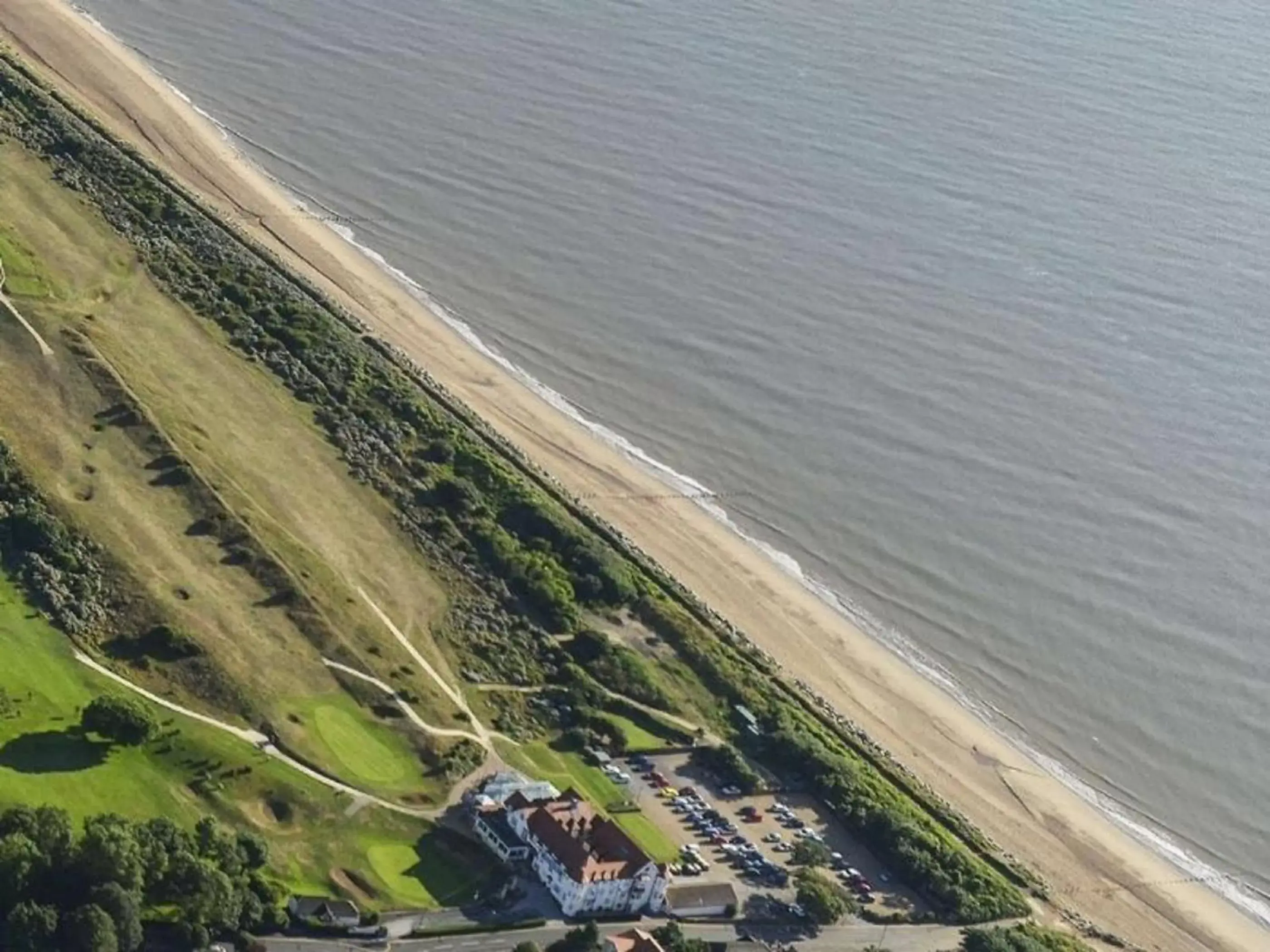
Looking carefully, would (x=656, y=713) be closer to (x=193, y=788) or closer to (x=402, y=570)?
(x=402, y=570)

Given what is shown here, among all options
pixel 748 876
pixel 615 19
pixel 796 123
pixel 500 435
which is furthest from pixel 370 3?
pixel 748 876

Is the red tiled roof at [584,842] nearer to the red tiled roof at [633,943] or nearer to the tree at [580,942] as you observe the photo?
the tree at [580,942]

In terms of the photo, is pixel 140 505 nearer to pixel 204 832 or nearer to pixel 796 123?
pixel 204 832

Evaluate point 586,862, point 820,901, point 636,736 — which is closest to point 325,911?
point 586,862

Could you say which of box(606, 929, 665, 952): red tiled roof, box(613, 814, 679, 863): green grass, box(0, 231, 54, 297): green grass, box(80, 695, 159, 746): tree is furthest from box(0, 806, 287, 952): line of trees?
box(0, 231, 54, 297): green grass

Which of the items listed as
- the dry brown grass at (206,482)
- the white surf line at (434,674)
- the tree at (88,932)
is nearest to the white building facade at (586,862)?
the white surf line at (434,674)

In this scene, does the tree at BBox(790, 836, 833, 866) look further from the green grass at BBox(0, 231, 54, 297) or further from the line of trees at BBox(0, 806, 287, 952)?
the green grass at BBox(0, 231, 54, 297)
